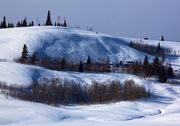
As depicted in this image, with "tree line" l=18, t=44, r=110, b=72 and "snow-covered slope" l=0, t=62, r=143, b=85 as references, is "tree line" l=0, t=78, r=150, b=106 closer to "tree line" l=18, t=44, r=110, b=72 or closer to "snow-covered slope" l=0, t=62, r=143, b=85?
"snow-covered slope" l=0, t=62, r=143, b=85

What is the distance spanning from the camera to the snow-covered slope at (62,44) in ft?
355

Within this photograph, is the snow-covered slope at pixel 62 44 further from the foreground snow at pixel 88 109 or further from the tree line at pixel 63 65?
the foreground snow at pixel 88 109

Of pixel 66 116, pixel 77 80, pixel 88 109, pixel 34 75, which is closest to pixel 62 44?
pixel 77 80

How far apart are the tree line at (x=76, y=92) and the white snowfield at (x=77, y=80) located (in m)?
2.27

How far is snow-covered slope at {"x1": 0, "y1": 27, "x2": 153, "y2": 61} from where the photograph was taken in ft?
355

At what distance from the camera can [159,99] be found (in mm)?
69812

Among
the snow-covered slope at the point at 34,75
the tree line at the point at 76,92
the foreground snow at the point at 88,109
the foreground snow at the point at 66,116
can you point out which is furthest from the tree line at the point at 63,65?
the foreground snow at the point at 66,116

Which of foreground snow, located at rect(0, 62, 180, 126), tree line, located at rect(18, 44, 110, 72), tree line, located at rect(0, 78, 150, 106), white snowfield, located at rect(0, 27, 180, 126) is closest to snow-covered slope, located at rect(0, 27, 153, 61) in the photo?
white snowfield, located at rect(0, 27, 180, 126)

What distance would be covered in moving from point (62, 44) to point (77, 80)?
128 ft

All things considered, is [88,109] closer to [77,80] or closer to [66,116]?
[66,116]

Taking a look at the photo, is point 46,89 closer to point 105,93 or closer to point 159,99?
point 105,93

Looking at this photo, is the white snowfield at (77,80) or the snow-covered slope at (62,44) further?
the snow-covered slope at (62,44)

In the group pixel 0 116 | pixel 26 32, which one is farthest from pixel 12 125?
pixel 26 32

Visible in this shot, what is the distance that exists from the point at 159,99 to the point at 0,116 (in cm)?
3588
